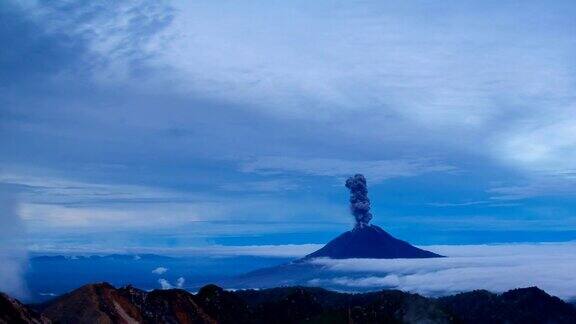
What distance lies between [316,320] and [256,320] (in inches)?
646

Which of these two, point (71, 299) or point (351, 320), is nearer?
point (71, 299)

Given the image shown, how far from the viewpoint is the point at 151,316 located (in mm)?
145125

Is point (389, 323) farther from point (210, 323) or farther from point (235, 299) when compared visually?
point (210, 323)

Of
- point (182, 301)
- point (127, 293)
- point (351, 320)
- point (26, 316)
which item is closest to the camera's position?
point (26, 316)

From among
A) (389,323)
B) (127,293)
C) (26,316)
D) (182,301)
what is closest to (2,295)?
(26,316)

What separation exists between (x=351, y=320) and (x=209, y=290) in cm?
3591

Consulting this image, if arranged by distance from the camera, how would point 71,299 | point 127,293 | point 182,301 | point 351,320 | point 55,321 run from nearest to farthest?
1. point 55,321
2. point 71,299
3. point 127,293
4. point 182,301
5. point 351,320

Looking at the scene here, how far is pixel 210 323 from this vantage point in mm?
167125

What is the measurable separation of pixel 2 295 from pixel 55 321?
19008mm

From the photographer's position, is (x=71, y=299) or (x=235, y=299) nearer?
(x=71, y=299)

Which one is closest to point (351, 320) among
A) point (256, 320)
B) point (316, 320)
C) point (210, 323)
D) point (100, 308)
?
point (316, 320)

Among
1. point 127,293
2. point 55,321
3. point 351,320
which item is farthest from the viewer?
point 351,320

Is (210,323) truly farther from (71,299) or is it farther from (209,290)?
(71,299)

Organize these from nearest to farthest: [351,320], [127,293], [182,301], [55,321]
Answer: [55,321], [127,293], [182,301], [351,320]
